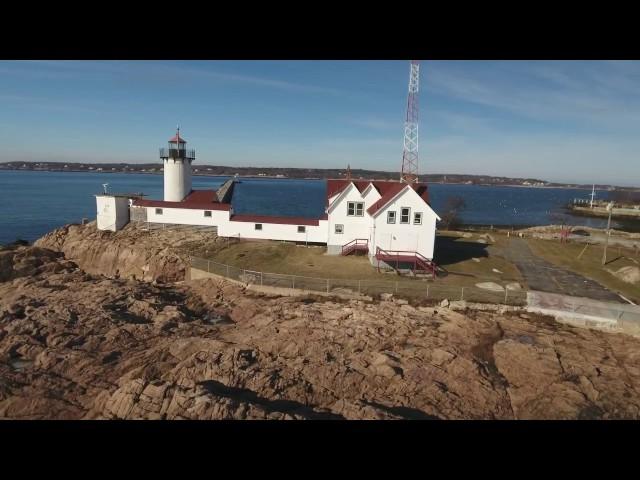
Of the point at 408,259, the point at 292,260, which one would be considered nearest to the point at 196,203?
the point at 292,260

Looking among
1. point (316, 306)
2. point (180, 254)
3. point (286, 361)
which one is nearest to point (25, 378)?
point (286, 361)

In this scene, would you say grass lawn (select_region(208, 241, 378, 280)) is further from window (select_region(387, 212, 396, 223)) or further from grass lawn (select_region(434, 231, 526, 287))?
grass lawn (select_region(434, 231, 526, 287))

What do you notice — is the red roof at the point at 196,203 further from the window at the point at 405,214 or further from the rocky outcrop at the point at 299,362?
the window at the point at 405,214

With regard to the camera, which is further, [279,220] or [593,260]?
[279,220]

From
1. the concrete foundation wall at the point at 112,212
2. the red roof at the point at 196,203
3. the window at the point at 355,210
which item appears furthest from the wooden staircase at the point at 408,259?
the concrete foundation wall at the point at 112,212

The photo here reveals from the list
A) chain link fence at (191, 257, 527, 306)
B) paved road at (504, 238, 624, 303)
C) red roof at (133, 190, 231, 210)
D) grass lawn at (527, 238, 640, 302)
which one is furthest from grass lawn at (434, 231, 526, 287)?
red roof at (133, 190, 231, 210)

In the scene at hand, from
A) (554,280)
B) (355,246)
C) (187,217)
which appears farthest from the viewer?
(187,217)

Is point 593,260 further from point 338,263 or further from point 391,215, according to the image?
point 338,263
